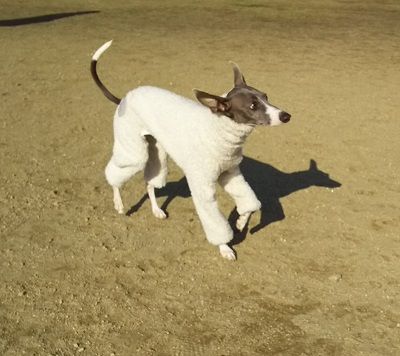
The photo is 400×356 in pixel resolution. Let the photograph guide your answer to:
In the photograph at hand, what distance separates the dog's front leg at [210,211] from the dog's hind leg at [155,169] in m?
0.93

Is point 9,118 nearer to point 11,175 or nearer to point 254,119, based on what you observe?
point 11,175

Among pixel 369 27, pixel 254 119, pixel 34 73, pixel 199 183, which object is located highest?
pixel 254 119

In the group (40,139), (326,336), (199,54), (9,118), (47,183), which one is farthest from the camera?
(199,54)

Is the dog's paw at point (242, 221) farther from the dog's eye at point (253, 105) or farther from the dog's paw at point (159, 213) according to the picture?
the dog's eye at point (253, 105)

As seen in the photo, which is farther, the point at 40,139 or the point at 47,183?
the point at 40,139

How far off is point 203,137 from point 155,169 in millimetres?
1300

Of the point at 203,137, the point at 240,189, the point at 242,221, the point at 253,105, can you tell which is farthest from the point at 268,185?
the point at 253,105

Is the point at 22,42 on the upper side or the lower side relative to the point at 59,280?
lower

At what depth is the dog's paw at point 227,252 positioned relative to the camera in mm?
5430

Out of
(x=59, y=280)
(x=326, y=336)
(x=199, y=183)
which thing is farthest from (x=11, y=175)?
(x=326, y=336)

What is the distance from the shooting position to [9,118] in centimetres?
888

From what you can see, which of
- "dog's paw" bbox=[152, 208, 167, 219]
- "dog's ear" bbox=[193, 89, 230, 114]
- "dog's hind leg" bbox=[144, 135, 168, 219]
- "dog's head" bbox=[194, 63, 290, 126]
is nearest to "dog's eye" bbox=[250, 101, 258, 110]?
"dog's head" bbox=[194, 63, 290, 126]

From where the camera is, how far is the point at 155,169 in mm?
6070

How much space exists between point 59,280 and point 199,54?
851 centimetres
